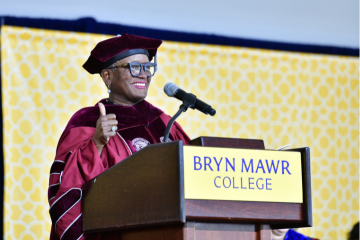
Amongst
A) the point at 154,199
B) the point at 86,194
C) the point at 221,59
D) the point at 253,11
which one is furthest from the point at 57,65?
the point at 154,199

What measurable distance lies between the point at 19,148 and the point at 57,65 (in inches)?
24.6

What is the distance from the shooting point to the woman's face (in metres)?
2.65

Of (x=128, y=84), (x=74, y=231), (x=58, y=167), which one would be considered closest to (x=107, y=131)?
(x=58, y=167)

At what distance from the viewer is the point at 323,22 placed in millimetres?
4453

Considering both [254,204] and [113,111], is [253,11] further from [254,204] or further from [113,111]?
[254,204]

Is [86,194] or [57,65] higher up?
[57,65]

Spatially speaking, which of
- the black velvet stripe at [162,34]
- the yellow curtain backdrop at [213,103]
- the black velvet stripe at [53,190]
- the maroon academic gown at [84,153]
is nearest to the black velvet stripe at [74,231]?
the maroon academic gown at [84,153]

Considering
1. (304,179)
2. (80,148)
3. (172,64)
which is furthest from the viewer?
(172,64)

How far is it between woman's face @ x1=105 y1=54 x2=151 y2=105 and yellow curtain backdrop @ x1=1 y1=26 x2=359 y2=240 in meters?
1.14

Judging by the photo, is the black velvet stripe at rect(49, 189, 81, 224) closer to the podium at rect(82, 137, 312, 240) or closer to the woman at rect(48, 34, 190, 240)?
the woman at rect(48, 34, 190, 240)

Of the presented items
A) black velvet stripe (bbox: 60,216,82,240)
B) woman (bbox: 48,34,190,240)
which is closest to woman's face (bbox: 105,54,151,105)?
woman (bbox: 48,34,190,240)

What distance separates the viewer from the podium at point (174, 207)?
4.98 ft

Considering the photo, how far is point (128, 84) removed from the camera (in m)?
2.65

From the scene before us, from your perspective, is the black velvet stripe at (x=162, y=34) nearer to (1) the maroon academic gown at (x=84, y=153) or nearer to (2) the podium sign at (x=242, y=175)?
(1) the maroon academic gown at (x=84, y=153)
